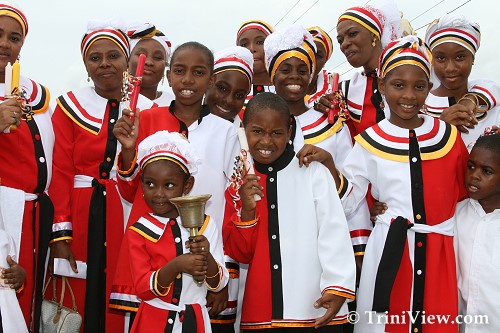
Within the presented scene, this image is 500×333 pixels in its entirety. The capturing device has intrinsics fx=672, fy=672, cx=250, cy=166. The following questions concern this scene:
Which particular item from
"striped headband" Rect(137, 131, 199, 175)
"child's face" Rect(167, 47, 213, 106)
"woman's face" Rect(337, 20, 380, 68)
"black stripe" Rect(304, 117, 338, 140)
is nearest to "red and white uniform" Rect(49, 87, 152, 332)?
"child's face" Rect(167, 47, 213, 106)

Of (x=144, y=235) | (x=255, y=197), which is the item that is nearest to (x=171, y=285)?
(x=144, y=235)

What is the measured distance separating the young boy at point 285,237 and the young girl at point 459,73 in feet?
5.13

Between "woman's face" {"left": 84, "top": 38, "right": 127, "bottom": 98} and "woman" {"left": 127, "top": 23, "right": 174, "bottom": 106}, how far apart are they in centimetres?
129

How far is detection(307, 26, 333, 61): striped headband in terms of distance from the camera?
22.0 ft

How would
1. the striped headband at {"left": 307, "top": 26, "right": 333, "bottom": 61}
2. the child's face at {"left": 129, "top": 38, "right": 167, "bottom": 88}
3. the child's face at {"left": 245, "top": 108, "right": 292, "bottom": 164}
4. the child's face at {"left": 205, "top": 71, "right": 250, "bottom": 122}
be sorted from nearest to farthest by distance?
1. the child's face at {"left": 245, "top": 108, "right": 292, "bottom": 164}
2. the child's face at {"left": 205, "top": 71, "right": 250, "bottom": 122}
3. the child's face at {"left": 129, "top": 38, "right": 167, "bottom": 88}
4. the striped headband at {"left": 307, "top": 26, "right": 333, "bottom": 61}

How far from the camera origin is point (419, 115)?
4.95 metres

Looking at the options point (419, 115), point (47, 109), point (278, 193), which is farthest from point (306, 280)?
point (47, 109)

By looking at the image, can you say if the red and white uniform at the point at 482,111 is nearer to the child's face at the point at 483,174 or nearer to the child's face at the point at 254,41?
the child's face at the point at 483,174

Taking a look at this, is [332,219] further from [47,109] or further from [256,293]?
[47,109]

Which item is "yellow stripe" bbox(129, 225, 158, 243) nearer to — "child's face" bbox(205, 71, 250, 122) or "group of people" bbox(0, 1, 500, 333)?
"group of people" bbox(0, 1, 500, 333)

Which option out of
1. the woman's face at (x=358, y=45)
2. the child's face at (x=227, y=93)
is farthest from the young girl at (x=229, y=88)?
the woman's face at (x=358, y=45)

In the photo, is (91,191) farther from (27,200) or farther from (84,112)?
(84,112)

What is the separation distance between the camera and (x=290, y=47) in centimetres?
524

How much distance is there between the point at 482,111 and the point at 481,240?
1.27 m
